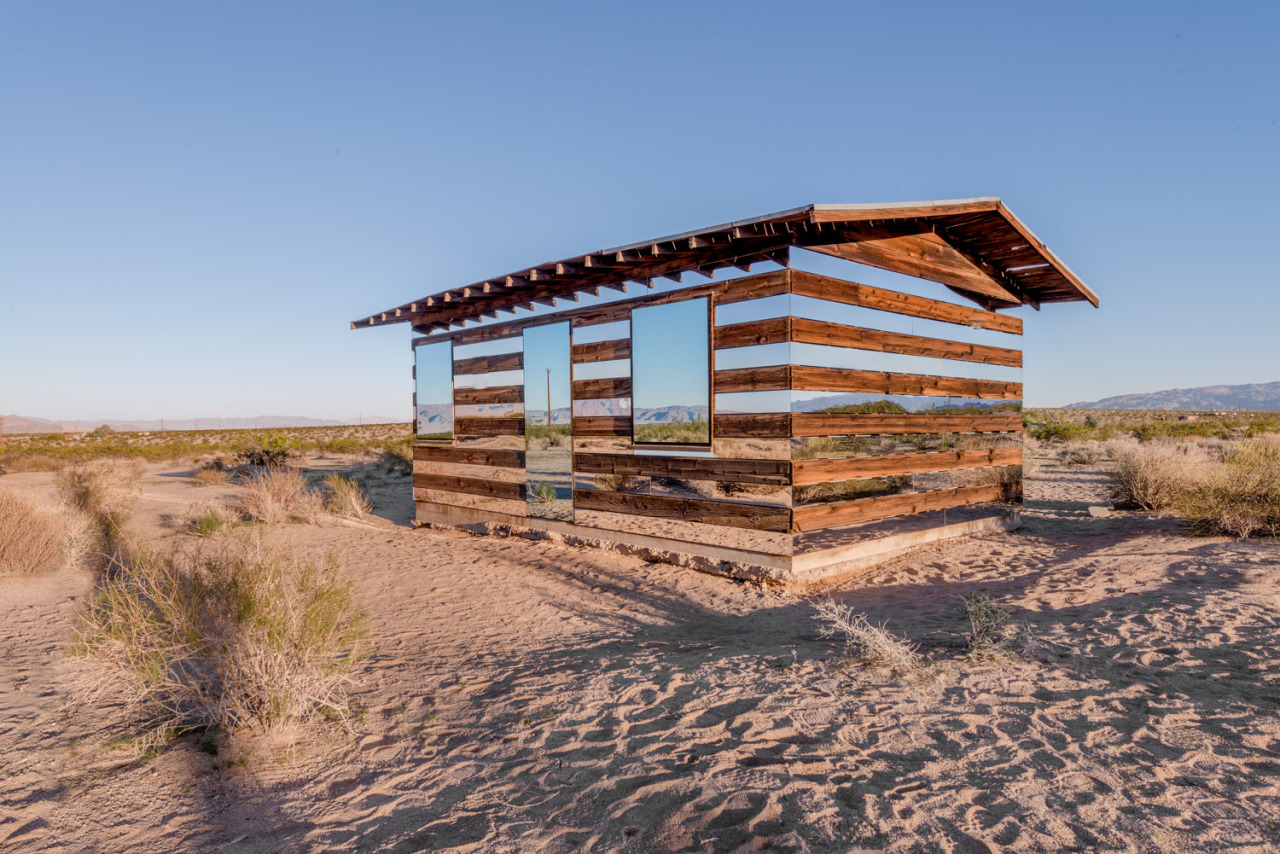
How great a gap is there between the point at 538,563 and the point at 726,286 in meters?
3.96

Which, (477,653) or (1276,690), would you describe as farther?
(477,653)

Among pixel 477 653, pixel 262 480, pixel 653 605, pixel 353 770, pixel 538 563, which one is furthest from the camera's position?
pixel 262 480

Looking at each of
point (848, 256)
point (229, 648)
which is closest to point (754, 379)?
point (848, 256)

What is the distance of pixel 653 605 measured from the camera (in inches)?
248

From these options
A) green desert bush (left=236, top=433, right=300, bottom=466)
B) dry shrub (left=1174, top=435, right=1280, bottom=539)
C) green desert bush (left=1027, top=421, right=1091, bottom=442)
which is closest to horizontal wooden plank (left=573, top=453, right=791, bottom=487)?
dry shrub (left=1174, top=435, right=1280, bottom=539)

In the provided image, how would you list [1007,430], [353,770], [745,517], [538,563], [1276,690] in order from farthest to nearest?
[1007,430] → [538,563] → [745,517] → [1276,690] → [353,770]

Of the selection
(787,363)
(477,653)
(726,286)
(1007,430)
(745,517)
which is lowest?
(477,653)

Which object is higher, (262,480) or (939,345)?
(939,345)

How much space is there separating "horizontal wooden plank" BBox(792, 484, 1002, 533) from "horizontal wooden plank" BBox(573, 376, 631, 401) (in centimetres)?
253

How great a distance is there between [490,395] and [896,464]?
5.65m

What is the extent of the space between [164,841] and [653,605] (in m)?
4.09

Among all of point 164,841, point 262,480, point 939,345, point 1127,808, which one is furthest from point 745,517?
point 262,480

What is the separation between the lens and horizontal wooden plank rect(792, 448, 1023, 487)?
660 centimetres

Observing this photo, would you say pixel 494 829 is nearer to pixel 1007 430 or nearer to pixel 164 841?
pixel 164 841
